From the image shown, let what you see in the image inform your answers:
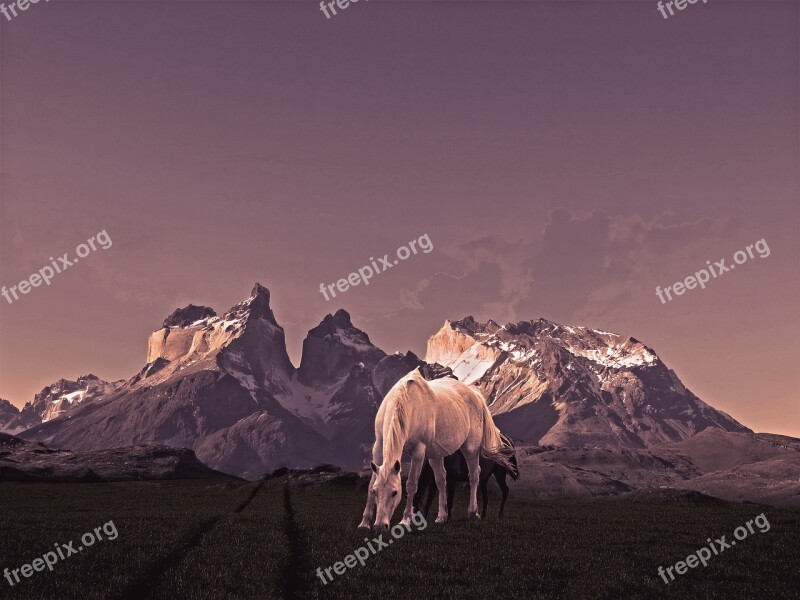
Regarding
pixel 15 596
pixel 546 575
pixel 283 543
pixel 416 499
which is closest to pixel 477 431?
pixel 416 499

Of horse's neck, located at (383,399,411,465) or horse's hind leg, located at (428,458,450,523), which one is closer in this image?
horse's neck, located at (383,399,411,465)

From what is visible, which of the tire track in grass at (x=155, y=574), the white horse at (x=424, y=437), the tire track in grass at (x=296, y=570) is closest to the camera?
the tire track in grass at (x=155, y=574)

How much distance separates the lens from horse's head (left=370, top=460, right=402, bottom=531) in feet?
66.8

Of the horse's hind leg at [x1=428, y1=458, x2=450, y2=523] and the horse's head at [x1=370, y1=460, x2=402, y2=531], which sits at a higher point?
the horse's head at [x1=370, y1=460, x2=402, y2=531]

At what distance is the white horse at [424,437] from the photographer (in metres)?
20.7

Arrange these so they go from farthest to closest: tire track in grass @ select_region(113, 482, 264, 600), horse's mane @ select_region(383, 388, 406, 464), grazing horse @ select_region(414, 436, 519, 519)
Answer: grazing horse @ select_region(414, 436, 519, 519) → horse's mane @ select_region(383, 388, 406, 464) → tire track in grass @ select_region(113, 482, 264, 600)

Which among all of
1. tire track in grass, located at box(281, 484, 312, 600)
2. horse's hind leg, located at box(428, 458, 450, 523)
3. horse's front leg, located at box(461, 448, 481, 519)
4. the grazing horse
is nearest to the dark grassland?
tire track in grass, located at box(281, 484, 312, 600)

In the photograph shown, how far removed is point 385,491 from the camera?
20.4m

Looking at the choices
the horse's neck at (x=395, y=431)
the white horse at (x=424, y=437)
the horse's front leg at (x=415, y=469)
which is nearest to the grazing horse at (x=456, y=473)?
the white horse at (x=424, y=437)

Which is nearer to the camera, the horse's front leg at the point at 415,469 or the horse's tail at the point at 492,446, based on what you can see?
the horse's front leg at the point at 415,469

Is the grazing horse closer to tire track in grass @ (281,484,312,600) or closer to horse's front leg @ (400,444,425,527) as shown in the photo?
horse's front leg @ (400,444,425,527)

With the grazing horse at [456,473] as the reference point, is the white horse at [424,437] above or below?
above

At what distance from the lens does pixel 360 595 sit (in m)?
12.0

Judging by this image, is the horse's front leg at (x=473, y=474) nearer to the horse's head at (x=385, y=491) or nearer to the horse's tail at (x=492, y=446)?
the horse's tail at (x=492, y=446)
